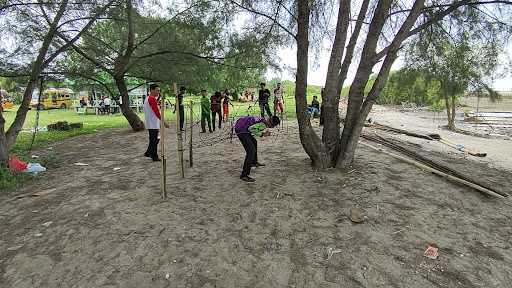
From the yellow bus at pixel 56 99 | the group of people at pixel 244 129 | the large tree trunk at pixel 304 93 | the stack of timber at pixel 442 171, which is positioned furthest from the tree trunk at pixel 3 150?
the yellow bus at pixel 56 99

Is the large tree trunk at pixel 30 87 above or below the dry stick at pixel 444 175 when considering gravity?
above

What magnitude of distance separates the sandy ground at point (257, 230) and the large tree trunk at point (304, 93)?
0.34m

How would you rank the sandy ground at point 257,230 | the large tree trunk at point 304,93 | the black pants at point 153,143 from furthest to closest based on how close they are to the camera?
the black pants at point 153,143 → the large tree trunk at point 304,93 → the sandy ground at point 257,230

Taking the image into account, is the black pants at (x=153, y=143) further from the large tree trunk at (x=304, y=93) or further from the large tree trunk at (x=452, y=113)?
the large tree trunk at (x=452, y=113)

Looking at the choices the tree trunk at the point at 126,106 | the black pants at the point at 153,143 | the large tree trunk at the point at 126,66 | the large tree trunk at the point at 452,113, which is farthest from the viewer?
the large tree trunk at the point at 452,113

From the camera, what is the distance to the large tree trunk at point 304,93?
20.1ft

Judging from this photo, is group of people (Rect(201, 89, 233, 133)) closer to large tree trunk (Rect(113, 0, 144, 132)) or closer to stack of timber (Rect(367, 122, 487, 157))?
large tree trunk (Rect(113, 0, 144, 132))

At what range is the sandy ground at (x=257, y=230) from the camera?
12.6ft

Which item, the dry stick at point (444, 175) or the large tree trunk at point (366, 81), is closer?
the dry stick at point (444, 175)

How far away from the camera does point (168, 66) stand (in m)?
12.6

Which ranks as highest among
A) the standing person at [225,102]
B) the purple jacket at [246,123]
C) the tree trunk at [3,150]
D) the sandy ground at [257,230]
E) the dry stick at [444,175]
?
the standing person at [225,102]

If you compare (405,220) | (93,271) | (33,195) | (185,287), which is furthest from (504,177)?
(33,195)

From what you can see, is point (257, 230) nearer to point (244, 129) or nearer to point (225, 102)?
point (244, 129)

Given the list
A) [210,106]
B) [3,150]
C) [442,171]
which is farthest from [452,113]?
[3,150]
